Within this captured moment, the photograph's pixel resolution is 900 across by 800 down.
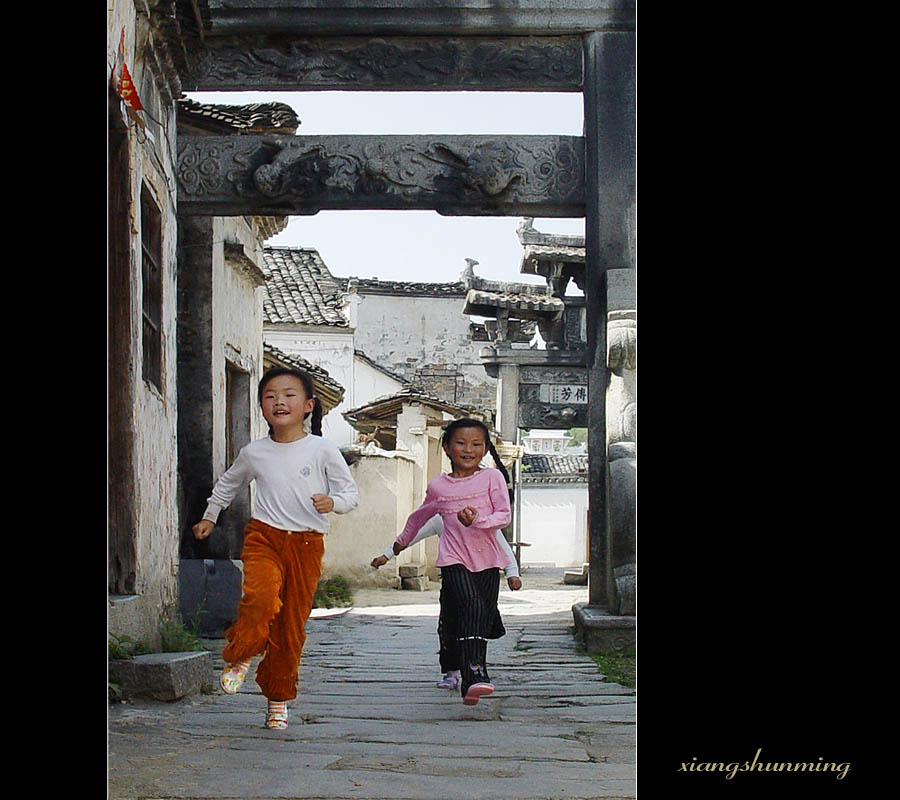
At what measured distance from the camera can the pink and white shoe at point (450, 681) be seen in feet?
Answer: 20.1

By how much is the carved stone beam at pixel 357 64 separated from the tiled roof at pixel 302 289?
14684 millimetres

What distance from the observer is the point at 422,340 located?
2884 cm

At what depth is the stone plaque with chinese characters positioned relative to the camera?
65.3ft

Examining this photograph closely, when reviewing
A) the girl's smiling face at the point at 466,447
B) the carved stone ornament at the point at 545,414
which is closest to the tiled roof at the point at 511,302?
the carved stone ornament at the point at 545,414

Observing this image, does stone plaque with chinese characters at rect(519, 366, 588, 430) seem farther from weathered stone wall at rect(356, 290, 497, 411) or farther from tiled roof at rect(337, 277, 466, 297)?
tiled roof at rect(337, 277, 466, 297)

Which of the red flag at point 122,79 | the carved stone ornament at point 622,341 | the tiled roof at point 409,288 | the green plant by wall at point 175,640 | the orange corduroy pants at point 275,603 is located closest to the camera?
the orange corduroy pants at point 275,603

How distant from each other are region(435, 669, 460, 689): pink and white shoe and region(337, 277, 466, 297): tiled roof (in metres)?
22.6

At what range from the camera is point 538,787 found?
3748mm

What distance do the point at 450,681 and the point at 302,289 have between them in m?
18.2

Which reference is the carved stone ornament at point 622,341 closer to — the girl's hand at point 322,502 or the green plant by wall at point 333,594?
the girl's hand at point 322,502

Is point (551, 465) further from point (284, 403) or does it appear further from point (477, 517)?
point (284, 403)

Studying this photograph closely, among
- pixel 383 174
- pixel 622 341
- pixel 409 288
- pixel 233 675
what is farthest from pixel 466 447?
pixel 409 288
